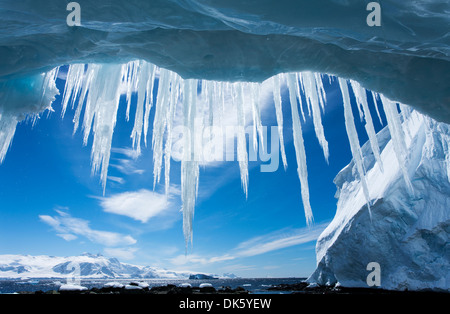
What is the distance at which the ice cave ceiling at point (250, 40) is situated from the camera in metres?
3.54

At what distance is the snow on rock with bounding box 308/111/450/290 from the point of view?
20469 mm

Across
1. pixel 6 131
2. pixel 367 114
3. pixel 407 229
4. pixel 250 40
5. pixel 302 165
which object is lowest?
pixel 407 229

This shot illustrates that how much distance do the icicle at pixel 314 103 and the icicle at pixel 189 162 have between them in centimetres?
270

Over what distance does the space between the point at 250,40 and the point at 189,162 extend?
2.95m

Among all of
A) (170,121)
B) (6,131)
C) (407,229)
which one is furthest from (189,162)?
(407,229)

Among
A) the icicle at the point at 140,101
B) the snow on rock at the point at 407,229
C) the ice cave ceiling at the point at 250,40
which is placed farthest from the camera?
the snow on rock at the point at 407,229

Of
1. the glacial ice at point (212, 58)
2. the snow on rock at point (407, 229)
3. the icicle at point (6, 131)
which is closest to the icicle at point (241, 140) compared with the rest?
the glacial ice at point (212, 58)

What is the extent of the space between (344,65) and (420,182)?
23.2 m

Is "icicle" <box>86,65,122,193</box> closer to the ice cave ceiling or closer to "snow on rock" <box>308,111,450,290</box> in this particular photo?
the ice cave ceiling

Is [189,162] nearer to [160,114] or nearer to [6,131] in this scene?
[160,114]

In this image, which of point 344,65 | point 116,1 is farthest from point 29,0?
point 344,65

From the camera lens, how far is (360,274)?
24344mm

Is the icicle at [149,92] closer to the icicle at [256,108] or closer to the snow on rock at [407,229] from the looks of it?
the icicle at [256,108]

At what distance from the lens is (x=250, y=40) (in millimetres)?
4594
